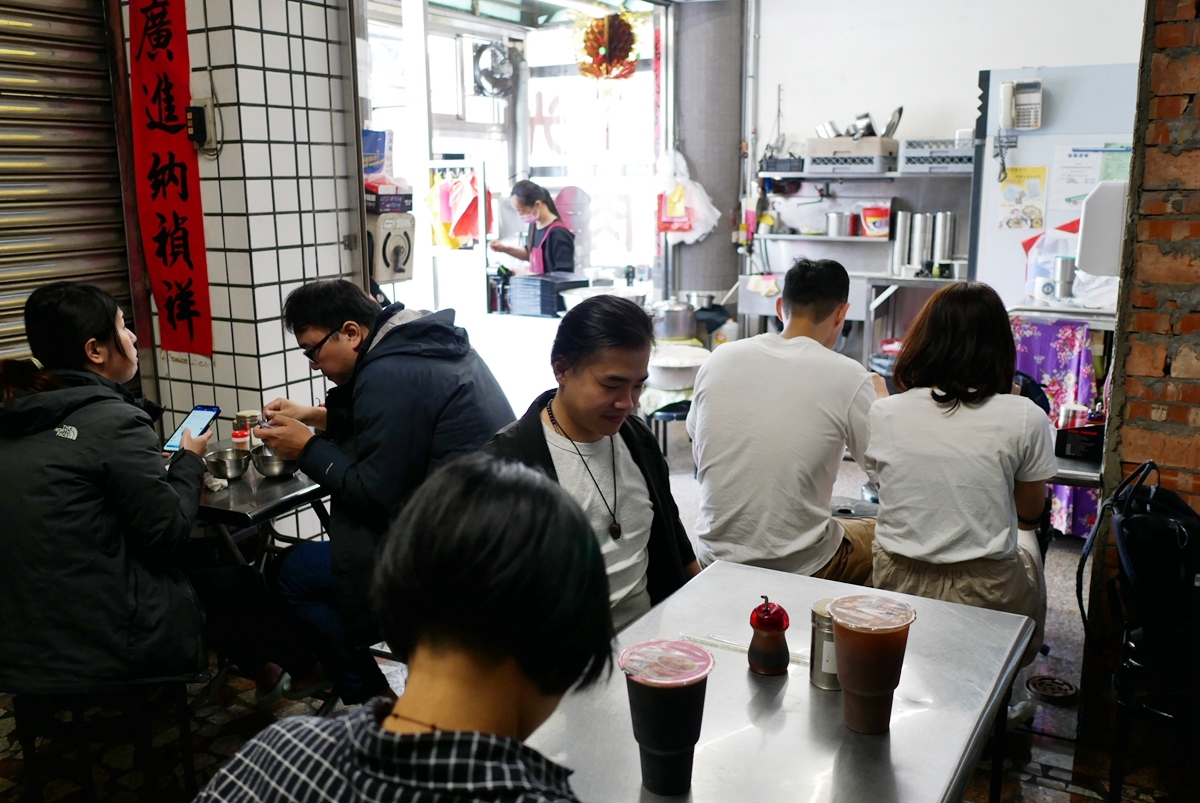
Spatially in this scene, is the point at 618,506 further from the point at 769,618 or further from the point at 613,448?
the point at 769,618

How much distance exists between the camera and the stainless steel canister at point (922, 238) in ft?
21.3

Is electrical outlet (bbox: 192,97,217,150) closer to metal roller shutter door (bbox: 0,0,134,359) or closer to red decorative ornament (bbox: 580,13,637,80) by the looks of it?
metal roller shutter door (bbox: 0,0,134,359)

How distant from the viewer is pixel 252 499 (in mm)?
2732

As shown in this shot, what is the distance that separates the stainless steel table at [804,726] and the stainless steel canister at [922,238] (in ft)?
16.4

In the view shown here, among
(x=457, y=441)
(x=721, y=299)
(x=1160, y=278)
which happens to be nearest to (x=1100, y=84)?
(x=1160, y=278)

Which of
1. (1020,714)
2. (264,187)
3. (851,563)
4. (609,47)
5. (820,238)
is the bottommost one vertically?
(1020,714)

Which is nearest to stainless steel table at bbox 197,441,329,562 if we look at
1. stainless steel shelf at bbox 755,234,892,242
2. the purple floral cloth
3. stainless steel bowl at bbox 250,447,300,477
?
stainless steel bowl at bbox 250,447,300,477

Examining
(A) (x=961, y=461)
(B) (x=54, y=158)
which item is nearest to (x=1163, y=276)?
(A) (x=961, y=461)

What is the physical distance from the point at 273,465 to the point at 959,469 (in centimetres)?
195

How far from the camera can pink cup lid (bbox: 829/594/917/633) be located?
1453 millimetres

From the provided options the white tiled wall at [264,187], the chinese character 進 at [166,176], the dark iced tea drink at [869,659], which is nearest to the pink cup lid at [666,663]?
the dark iced tea drink at [869,659]

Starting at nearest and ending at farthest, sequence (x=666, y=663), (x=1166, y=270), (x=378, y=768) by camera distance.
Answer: (x=378, y=768) < (x=666, y=663) < (x=1166, y=270)

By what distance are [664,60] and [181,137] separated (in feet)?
15.9

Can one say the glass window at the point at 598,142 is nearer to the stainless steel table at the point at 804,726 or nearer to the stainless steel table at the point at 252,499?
the stainless steel table at the point at 252,499
